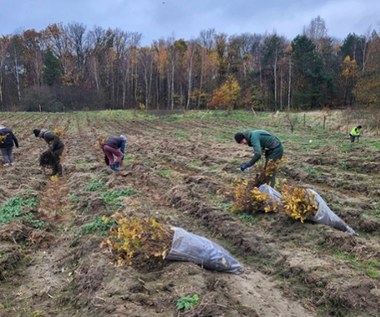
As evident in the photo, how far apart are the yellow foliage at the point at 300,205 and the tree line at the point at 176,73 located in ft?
129

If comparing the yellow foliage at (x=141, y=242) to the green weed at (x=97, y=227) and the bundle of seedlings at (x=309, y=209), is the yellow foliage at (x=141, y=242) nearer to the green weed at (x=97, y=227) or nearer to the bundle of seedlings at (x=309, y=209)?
the green weed at (x=97, y=227)

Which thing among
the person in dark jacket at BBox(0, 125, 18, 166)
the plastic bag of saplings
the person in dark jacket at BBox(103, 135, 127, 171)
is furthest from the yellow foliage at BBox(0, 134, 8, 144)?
the plastic bag of saplings

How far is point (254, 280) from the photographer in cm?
454

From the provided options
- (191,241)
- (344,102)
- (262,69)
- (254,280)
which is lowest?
(254,280)

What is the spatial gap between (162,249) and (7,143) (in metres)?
8.92

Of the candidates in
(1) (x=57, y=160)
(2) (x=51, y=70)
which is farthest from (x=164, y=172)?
(2) (x=51, y=70)

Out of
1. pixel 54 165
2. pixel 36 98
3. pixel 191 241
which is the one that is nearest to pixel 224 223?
pixel 191 241

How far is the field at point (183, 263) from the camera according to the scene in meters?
3.93

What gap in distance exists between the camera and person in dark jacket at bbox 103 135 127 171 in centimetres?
973

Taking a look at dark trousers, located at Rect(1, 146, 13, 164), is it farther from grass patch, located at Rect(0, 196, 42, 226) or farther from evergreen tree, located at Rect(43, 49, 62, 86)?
evergreen tree, located at Rect(43, 49, 62, 86)

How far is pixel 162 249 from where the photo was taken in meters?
4.56

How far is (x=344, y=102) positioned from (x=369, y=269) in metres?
45.4

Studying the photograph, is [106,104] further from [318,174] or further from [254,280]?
[254,280]

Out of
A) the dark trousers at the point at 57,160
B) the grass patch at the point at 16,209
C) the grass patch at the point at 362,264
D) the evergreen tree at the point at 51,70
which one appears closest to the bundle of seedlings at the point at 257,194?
the grass patch at the point at 362,264
